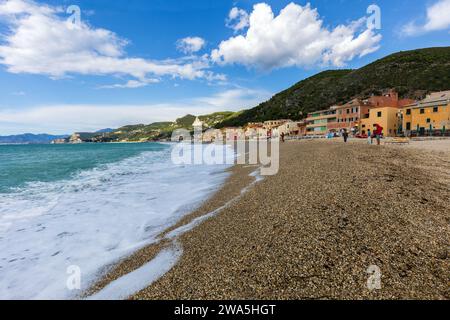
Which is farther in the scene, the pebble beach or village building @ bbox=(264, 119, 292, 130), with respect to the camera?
village building @ bbox=(264, 119, 292, 130)

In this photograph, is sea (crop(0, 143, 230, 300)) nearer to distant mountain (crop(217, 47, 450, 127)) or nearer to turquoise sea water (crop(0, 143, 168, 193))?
turquoise sea water (crop(0, 143, 168, 193))

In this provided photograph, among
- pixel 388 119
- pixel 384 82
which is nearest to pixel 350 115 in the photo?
pixel 388 119

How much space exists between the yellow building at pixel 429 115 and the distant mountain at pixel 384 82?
4400 centimetres

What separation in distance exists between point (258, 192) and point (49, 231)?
9.00m

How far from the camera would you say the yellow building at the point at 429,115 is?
122ft

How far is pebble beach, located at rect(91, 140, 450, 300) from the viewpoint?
12.6 feet

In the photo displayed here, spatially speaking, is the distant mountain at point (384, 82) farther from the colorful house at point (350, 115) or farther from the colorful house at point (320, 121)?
the colorful house at point (350, 115)

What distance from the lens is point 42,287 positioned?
220 inches

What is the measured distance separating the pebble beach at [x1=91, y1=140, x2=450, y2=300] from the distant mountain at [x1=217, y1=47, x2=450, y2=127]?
92.7 meters

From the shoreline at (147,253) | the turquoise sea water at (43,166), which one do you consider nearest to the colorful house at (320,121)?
the turquoise sea water at (43,166)

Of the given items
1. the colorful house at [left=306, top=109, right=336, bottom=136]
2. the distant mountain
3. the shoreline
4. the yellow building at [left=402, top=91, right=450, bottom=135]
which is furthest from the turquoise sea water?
the distant mountain

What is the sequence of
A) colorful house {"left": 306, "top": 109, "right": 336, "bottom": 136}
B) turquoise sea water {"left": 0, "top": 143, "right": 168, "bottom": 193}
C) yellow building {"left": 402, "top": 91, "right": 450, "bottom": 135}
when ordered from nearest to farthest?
1. turquoise sea water {"left": 0, "top": 143, "right": 168, "bottom": 193}
2. yellow building {"left": 402, "top": 91, "right": 450, "bottom": 135}
3. colorful house {"left": 306, "top": 109, "right": 336, "bottom": 136}
